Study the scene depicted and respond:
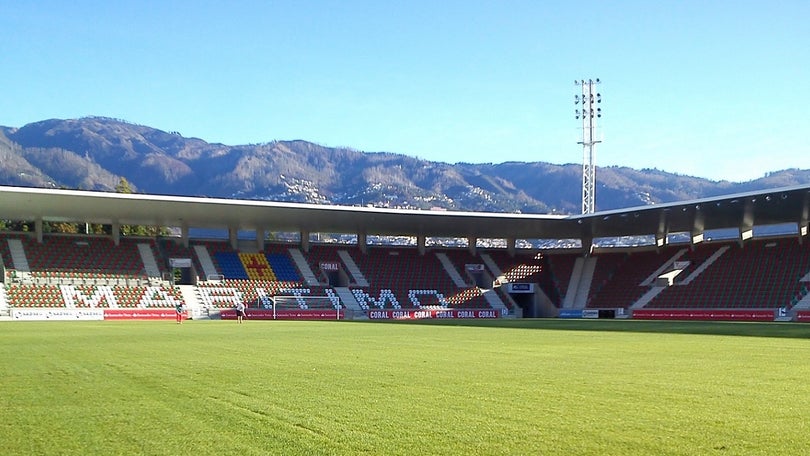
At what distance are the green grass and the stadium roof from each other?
32.9 m

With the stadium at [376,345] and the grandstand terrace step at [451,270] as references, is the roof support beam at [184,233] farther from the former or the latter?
the grandstand terrace step at [451,270]

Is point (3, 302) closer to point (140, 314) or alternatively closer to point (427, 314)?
point (140, 314)

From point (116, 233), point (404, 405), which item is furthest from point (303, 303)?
point (404, 405)

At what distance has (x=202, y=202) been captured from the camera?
1913 inches

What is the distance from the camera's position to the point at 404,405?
8578 millimetres

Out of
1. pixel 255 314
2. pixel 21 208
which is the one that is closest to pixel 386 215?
pixel 255 314

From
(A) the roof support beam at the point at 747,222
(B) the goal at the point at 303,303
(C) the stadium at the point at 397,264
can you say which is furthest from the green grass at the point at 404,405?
(B) the goal at the point at 303,303

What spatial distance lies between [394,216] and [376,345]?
3578 cm

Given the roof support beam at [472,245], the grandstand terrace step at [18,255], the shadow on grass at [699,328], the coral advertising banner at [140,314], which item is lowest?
the coral advertising banner at [140,314]

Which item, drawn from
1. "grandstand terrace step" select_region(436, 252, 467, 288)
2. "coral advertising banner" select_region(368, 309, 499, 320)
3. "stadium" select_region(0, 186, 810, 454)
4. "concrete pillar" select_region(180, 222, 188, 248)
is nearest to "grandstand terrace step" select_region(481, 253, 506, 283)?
"stadium" select_region(0, 186, 810, 454)

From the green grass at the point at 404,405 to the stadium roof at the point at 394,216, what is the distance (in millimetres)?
32878

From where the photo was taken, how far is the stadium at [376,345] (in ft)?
23.0

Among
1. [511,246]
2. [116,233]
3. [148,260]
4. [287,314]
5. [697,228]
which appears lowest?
[287,314]

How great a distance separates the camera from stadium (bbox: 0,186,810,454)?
7023mm
